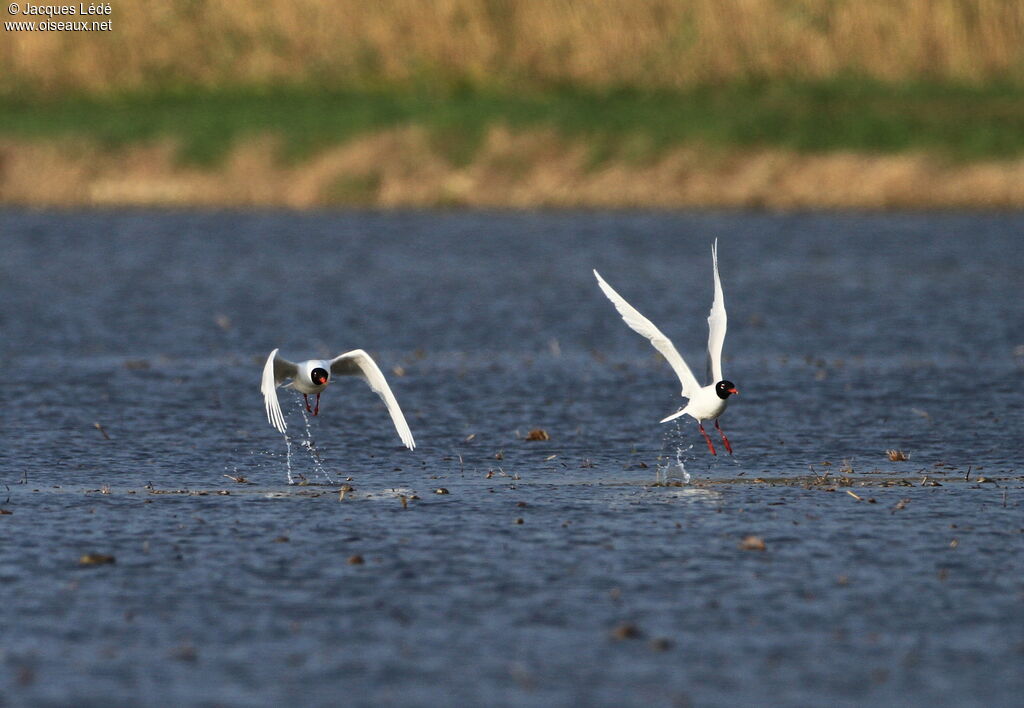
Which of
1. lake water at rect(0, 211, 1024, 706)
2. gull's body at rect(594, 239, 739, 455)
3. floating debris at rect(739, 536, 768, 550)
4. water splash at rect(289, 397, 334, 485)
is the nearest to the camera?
lake water at rect(0, 211, 1024, 706)

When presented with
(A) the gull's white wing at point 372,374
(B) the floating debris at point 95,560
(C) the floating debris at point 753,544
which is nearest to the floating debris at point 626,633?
(C) the floating debris at point 753,544

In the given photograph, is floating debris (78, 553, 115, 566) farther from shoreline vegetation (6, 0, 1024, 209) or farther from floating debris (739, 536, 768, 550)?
shoreline vegetation (6, 0, 1024, 209)

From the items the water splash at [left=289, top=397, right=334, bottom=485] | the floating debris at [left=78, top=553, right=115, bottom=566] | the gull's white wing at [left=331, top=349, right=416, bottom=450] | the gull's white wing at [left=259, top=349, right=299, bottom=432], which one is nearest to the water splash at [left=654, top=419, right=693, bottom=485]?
Answer: the gull's white wing at [left=331, top=349, right=416, bottom=450]

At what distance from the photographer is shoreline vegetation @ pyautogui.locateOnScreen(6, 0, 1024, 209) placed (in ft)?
160

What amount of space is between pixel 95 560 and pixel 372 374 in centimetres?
465

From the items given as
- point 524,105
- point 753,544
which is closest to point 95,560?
point 753,544

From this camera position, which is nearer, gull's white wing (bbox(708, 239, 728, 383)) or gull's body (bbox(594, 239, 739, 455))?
gull's body (bbox(594, 239, 739, 455))

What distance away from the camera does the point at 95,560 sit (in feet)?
40.9

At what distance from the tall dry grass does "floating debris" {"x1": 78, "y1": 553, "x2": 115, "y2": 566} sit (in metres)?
42.9

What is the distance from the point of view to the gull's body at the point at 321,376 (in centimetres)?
1566

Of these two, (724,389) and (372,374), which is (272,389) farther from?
(724,389)

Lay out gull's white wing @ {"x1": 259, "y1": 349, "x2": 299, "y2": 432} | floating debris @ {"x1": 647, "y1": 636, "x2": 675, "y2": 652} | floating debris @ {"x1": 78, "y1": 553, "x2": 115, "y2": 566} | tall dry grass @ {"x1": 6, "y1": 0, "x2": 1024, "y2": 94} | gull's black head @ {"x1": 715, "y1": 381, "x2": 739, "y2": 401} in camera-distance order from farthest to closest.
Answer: tall dry grass @ {"x1": 6, "y1": 0, "x2": 1024, "y2": 94} → gull's black head @ {"x1": 715, "y1": 381, "x2": 739, "y2": 401} → gull's white wing @ {"x1": 259, "y1": 349, "x2": 299, "y2": 432} → floating debris @ {"x1": 78, "y1": 553, "x2": 115, "y2": 566} → floating debris @ {"x1": 647, "y1": 636, "x2": 675, "y2": 652}

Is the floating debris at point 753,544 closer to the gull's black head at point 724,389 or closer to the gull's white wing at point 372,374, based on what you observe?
the gull's black head at point 724,389

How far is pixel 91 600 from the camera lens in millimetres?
11453
